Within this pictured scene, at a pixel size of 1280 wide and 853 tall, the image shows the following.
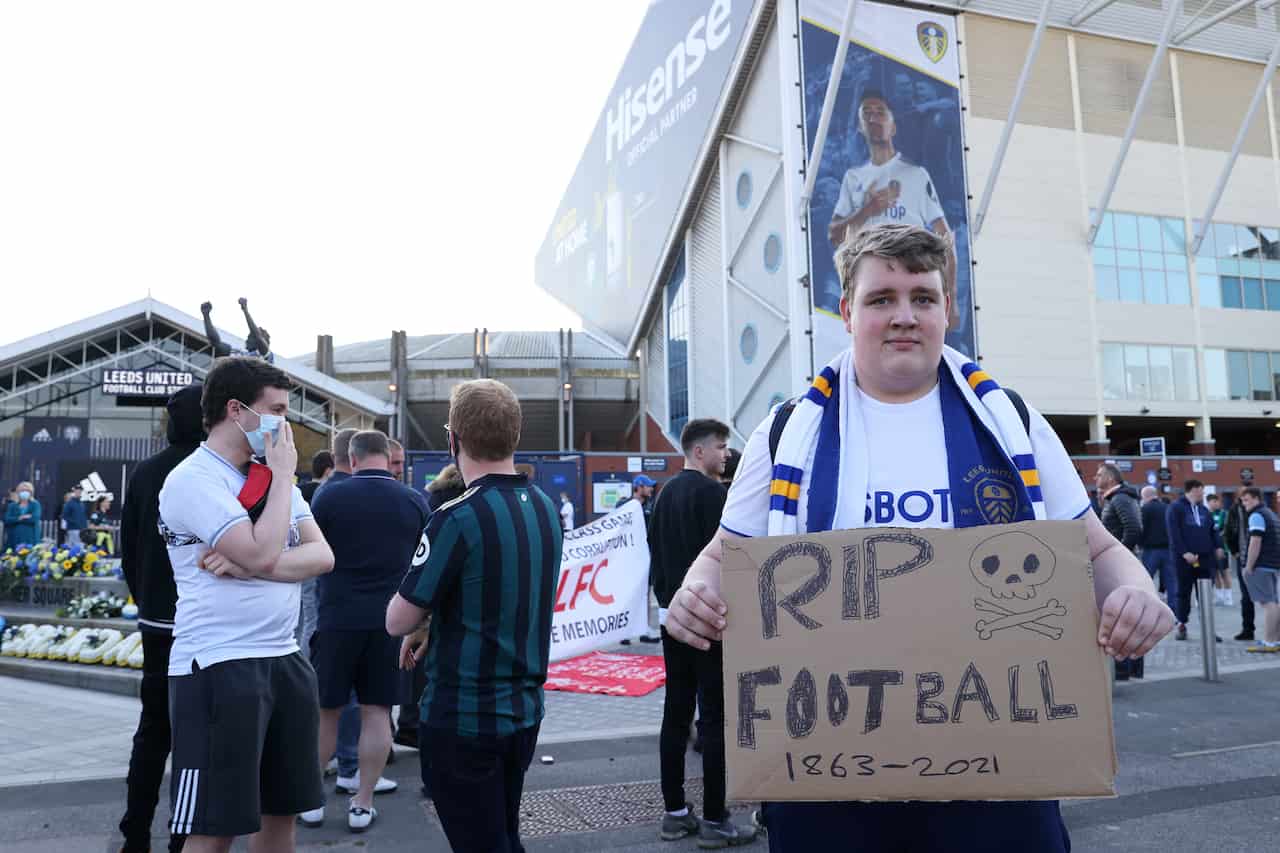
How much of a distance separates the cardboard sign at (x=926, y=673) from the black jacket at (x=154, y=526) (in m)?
3.25

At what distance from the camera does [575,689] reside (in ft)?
27.8

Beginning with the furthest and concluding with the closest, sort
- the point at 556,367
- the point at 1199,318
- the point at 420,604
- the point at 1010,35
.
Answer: the point at 556,367
the point at 1199,318
the point at 1010,35
the point at 420,604

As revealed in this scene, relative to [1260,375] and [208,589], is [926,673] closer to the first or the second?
[208,589]

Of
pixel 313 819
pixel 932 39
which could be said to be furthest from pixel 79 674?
pixel 932 39

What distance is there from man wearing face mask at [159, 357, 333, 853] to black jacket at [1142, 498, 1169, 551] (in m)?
11.3

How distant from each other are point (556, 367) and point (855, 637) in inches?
1448

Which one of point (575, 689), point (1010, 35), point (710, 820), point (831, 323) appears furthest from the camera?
point (1010, 35)

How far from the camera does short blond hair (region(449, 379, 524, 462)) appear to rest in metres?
3.24

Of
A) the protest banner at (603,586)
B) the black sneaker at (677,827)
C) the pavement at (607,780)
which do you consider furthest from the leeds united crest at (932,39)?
the black sneaker at (677,827)

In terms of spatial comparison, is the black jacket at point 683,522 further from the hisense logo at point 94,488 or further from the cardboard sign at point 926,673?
the hisense logo at point 94,488

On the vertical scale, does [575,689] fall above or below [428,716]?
below

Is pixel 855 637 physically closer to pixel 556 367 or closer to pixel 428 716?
pixel 428 716

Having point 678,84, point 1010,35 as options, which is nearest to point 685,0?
point 678,84

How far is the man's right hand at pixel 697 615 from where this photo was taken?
1858mm
